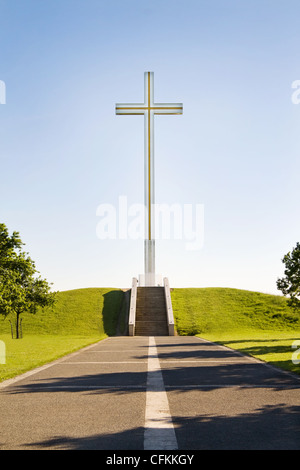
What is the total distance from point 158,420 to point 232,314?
39737mm

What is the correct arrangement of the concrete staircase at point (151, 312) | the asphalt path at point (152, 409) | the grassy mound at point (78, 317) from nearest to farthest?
the asphalt path at point (152, 409) < the concrete staircase at point (151, 312) < the grassy mound at point (78, 317)

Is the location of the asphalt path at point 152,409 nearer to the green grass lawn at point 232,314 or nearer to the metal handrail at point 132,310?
the green grass lawn at point 232,314

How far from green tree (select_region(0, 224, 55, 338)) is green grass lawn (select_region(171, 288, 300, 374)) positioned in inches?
473

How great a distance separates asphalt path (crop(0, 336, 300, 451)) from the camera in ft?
18.1

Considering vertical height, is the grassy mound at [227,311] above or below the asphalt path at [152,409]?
below

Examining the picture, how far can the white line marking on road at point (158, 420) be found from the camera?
5.37 m

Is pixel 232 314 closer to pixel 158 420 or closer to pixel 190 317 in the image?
pixel 190 317

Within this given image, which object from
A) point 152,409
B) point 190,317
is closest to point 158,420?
point 152,409

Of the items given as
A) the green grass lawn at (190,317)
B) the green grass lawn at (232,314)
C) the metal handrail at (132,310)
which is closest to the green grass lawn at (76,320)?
the green grass lawn at (190,317)

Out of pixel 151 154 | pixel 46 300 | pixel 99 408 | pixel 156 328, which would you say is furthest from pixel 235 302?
pixel 99 408

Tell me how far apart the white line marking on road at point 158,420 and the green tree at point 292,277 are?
16006mm

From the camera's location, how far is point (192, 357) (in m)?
16.9

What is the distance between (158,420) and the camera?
6.66m

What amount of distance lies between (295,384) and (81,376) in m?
5.35
